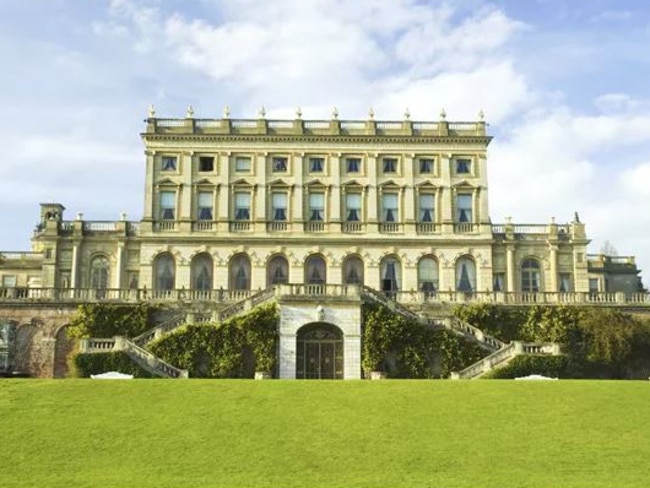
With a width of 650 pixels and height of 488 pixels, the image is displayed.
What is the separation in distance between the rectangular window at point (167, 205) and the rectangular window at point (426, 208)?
15978 mm

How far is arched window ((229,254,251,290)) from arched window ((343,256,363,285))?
6052 millimetres

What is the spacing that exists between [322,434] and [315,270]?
32474 mm

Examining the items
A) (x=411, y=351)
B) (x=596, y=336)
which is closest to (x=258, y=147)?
(x=411, y=351)

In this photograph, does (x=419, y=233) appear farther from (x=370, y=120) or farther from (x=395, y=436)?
(x=395, y=436)

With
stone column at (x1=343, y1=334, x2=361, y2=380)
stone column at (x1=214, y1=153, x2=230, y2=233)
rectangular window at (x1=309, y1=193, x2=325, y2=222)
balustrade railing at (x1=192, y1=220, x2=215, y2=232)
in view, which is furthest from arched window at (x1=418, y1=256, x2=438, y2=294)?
balustrade railing at (x1=192, y1=220, x2=215, y2=232)

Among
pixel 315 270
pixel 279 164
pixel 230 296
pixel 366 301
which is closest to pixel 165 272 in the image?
pixel 230 296

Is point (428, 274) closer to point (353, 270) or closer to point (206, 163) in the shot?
point (353, 270)

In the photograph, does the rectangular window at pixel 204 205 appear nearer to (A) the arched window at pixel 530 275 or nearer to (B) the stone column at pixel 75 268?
(B) the stone column at pixel 75 268

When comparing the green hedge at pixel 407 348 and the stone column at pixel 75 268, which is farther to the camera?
the stone column at pixel 75 268

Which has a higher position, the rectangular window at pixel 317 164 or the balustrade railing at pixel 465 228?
the rectangular window at pixel 317 164

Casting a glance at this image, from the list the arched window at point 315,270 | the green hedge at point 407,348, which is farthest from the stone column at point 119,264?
the green hedge at point 407,348

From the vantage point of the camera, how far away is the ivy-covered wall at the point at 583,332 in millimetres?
51781

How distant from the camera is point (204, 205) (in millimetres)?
61875

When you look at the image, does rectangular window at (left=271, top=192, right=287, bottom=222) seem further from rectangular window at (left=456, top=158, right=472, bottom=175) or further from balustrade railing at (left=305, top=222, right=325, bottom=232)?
rectangular window at (left=456, top=158, right=472, bottom=175)
